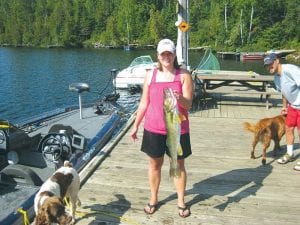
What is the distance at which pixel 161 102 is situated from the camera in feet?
13.9

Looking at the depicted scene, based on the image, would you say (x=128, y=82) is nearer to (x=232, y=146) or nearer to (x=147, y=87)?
(x=232, y=146)

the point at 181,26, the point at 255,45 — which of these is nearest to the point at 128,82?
the point at 181,26

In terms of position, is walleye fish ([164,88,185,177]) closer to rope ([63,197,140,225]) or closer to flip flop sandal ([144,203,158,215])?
flip flop sandal ([144,203,158,215])

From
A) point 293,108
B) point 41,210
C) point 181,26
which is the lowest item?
point 41,210

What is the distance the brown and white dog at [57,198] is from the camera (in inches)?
149

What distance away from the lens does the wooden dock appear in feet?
15.4

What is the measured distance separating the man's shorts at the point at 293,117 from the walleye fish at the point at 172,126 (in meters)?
2.52

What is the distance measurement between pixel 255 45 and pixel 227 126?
63.2 metres

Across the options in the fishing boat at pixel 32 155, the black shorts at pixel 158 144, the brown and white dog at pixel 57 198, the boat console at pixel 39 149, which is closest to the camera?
the brown and white dog at pixel 57 198

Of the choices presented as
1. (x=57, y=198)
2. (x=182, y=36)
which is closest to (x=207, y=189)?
(x=57, y=198)

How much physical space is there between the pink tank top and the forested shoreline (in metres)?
65.5

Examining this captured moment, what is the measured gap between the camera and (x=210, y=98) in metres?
11.4

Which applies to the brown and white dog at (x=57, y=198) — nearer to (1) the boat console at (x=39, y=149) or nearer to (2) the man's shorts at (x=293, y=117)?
(1) the boat console at (x=39, y=149)

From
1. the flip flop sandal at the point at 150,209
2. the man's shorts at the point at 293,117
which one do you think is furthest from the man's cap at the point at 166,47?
the man's shorts at the point at 293,117
